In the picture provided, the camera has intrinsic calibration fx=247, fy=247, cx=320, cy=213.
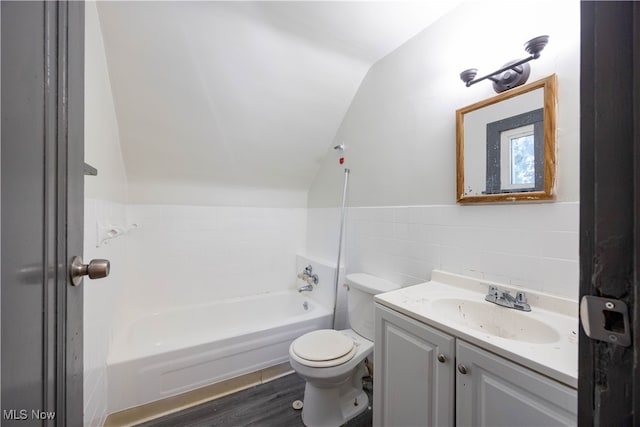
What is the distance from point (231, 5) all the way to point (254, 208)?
5.70ft

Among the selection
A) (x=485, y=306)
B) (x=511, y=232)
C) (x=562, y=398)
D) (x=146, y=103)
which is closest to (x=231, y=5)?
(x=146, y=103)

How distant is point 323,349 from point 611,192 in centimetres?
152

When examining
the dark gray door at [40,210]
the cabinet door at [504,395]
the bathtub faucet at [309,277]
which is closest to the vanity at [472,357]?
the cabinet door at [504,395]

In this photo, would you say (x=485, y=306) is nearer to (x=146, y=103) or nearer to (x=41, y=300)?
(x=41, y=300)

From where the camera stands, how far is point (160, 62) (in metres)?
1.57

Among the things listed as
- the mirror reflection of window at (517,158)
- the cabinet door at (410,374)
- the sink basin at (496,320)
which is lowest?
the cabinet door at (410,374)

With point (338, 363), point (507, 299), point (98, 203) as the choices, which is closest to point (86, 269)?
point (98, 203)

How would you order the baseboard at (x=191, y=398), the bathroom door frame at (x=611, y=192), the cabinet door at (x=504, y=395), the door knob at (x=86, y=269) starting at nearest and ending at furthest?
the bathroom door frame at (x=611, y=192), the door knob at (x=86, y=269), the cabinet door at (x=504, y=395), the baseboard at (x=191, y=398)

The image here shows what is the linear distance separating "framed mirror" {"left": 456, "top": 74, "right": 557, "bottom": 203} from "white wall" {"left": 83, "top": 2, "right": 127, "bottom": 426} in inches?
71.7

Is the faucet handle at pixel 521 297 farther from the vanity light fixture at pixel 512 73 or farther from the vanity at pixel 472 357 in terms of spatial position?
the vanity light fixture at pixel 512 73

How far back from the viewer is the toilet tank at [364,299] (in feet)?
5.46

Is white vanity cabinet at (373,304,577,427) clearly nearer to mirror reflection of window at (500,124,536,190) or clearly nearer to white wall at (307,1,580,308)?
white wall at (307,1,580,308)

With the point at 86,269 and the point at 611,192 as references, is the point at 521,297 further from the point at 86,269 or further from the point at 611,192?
the point at 86,269

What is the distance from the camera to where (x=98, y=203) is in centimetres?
127
